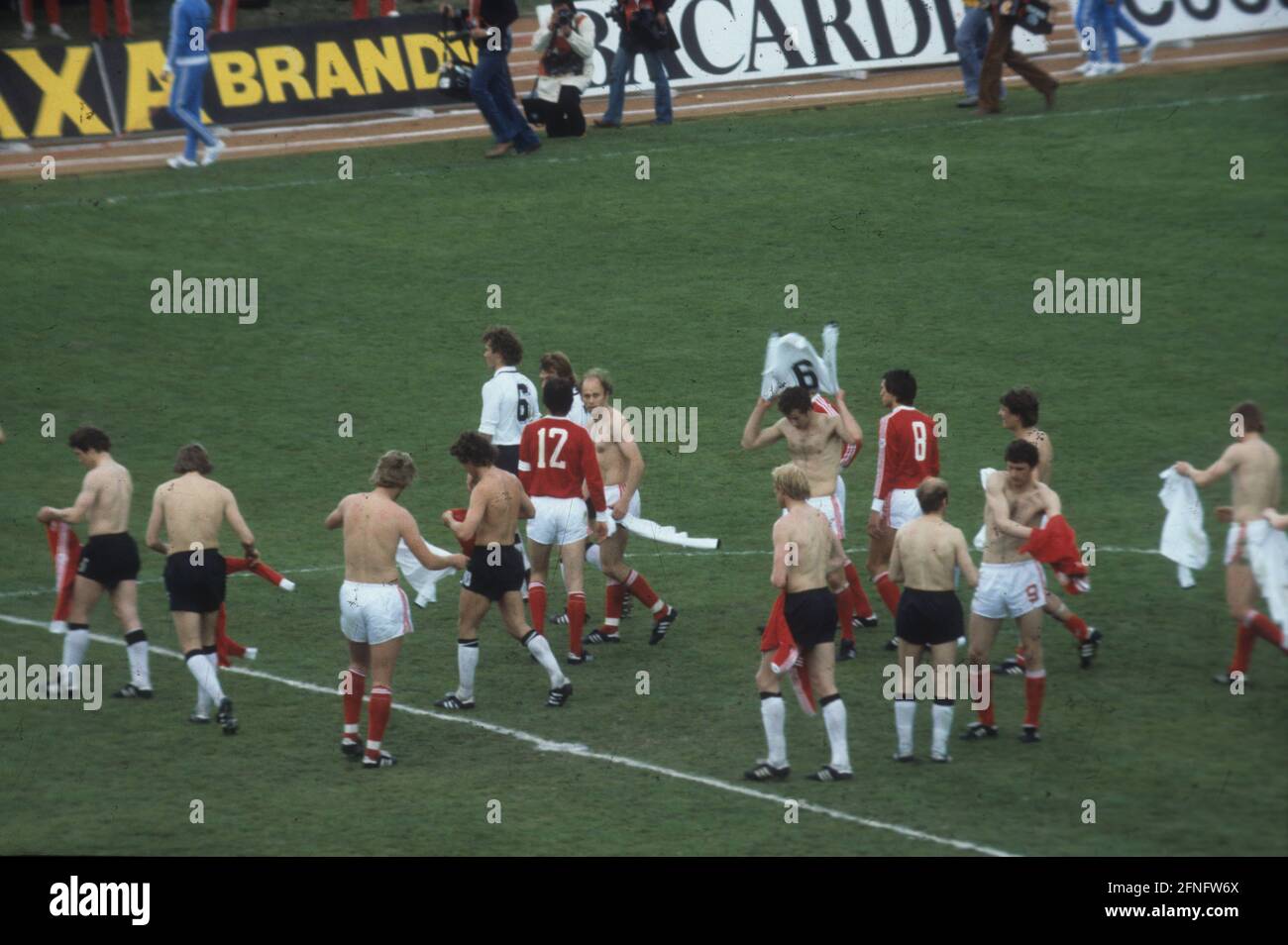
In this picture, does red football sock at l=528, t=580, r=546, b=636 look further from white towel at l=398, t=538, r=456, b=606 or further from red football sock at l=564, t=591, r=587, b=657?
white towel at l=398, t=538, r=456, b=606

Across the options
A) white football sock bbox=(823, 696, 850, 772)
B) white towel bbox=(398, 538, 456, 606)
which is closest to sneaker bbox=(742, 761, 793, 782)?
white football sock bbox=(823, 696, 850, 772)

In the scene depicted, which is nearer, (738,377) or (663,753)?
(663,753)

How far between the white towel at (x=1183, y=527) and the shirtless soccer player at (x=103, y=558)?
7.78 metres

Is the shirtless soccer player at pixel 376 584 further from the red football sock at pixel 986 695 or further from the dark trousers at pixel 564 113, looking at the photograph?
the dark trousers at pixel 564 113

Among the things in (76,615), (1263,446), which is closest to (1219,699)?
(1263,446)

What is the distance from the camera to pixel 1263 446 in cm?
1276

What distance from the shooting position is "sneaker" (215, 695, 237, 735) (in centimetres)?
1230

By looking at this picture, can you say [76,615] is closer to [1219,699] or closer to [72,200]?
[1219,699]

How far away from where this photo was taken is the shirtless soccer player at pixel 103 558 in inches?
516

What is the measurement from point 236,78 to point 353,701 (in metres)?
16.1

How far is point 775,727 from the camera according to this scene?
36.7 ft

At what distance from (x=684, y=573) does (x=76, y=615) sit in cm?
539

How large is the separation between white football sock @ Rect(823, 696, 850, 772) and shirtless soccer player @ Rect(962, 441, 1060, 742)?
1.22 metres

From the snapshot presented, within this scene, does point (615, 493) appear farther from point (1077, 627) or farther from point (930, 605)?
point (1077, 627)
